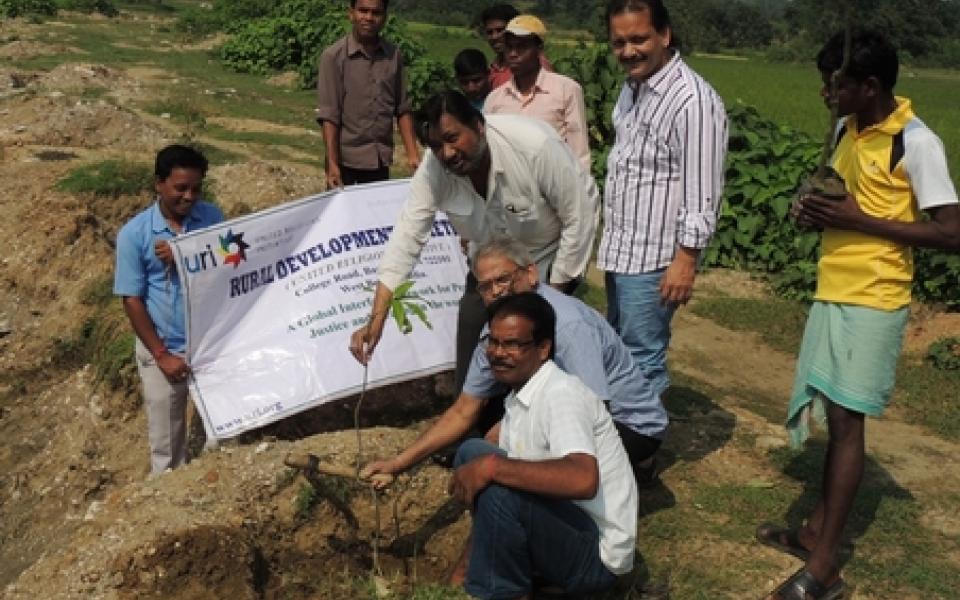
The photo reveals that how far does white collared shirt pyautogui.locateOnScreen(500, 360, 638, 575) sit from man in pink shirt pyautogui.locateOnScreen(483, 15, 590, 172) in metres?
2.15

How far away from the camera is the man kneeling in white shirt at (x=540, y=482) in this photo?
3072 mm

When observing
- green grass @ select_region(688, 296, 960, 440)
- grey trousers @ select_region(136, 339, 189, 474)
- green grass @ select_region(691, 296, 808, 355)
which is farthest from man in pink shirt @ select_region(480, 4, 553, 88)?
green grass @ select_region(691, 296, 808, 355)

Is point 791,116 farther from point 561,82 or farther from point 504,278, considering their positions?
point 504,278

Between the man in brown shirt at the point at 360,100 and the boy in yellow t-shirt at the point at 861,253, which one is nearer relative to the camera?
the boy in yellow t-shirt at the point at 861,253

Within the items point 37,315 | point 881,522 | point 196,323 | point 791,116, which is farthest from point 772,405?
point 791,116

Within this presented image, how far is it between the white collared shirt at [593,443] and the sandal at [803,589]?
617 mm

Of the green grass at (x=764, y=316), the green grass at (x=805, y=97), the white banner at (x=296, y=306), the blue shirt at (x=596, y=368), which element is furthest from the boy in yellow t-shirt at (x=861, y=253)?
the green grass at (x=805, y=97)

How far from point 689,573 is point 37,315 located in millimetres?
5058

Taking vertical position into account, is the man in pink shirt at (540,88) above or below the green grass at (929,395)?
above

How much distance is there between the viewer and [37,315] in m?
7.11

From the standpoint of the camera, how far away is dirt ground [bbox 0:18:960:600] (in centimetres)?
378

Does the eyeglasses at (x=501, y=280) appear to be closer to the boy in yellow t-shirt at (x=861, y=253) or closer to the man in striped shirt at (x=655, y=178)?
the man in striped shirt at (x=655, y=178)

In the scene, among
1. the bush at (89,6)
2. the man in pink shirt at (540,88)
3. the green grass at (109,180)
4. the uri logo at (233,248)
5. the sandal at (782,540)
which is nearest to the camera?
the sandal at (782,540)

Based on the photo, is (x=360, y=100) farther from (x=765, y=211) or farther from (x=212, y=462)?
(x=765, y=211)
